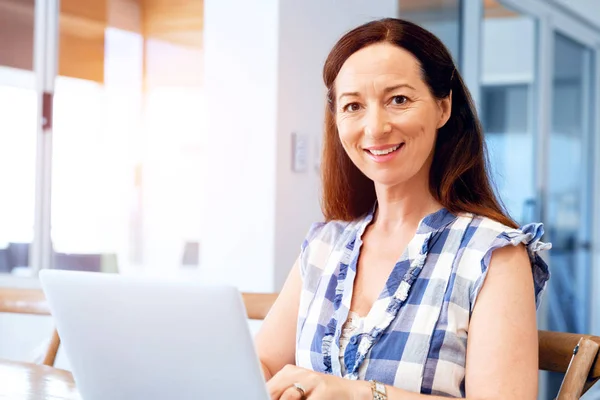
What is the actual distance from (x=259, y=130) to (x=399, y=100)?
1.15 meters

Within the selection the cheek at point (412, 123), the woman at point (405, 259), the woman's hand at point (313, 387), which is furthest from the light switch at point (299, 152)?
the woman's hand at point (313, 387)

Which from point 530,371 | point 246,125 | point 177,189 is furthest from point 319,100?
point 530,371

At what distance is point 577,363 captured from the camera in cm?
121

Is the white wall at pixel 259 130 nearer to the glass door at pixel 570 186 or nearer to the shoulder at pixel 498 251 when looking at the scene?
the shoulder at pixel 498 251

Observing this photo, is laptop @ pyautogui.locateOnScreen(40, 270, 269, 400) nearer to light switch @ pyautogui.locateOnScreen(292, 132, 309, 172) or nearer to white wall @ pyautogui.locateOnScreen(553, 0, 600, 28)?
light switch @ pyautogui.locateOnScreen(292, 132, 309, 172)

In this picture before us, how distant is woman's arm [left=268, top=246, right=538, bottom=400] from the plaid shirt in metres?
0.03

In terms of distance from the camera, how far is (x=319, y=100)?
2686 mm

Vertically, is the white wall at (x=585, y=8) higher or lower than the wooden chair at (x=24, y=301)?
higher

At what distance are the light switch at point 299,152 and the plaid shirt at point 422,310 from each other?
1.09 m

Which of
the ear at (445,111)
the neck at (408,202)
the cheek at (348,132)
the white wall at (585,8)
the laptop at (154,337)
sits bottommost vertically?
the laptop at (154,337)

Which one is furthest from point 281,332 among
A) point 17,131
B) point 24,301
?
point 17,131

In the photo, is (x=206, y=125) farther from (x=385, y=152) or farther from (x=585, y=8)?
(x=585, y=8)

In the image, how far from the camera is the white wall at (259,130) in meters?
2.53

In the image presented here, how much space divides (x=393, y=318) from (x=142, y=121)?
2.24 meters
